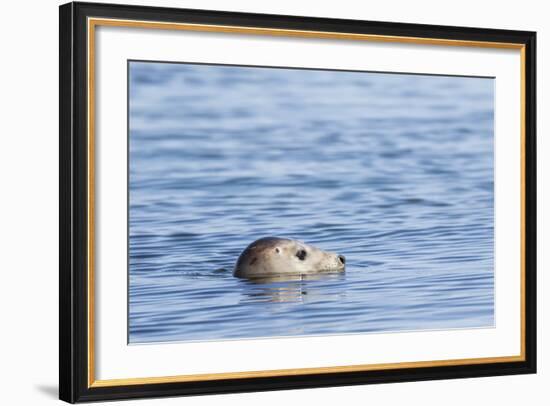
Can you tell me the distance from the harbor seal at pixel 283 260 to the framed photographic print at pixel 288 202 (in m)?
0.02

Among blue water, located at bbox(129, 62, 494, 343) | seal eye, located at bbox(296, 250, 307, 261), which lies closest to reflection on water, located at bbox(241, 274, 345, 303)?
blue water, located at bbox(129, 62, 494, 343)

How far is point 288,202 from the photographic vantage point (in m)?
9.45

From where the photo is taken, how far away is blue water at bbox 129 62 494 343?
8922 millimetres

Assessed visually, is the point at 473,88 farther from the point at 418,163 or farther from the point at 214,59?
the point at 214,59

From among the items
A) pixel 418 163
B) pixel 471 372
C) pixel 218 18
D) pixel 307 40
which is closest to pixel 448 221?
pixel 418 163

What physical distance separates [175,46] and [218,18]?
347mm

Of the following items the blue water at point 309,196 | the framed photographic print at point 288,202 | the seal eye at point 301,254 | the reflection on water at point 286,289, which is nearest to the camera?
the framed photographic print at point 288,202

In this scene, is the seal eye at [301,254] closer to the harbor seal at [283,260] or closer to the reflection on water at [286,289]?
the harbor seal at [283,260]

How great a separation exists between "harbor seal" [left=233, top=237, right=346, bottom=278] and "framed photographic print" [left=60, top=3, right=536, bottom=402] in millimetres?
18

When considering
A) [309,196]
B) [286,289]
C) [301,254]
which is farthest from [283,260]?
[309,196]

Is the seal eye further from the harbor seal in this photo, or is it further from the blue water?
the blue water

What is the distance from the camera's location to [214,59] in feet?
29.3

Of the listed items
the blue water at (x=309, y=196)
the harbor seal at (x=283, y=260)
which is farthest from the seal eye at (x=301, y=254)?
the blue water at (x=309, y=196)

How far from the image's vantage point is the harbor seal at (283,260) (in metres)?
9.56
